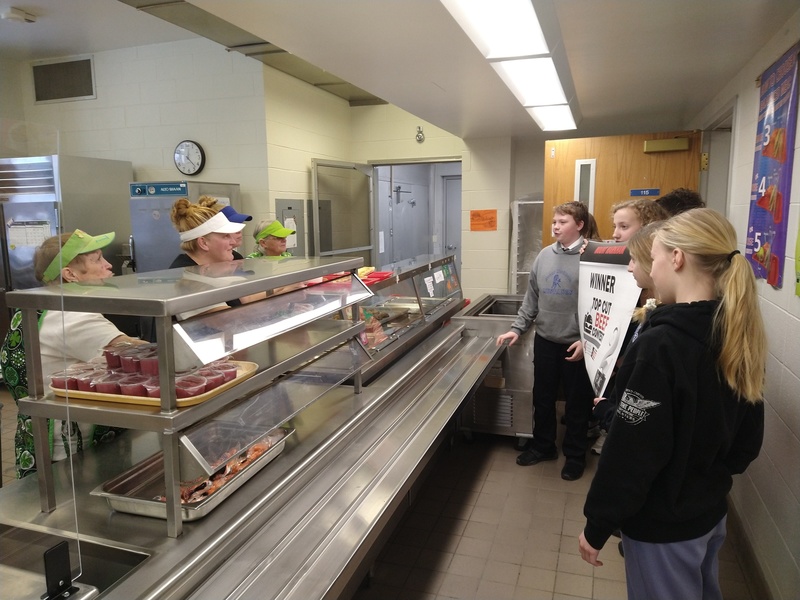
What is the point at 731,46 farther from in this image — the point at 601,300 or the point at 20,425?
the point at 20,425

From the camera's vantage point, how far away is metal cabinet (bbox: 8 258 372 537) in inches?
50.8

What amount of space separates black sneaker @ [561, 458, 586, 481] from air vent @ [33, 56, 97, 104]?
5349 mm

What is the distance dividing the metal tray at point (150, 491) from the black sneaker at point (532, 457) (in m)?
2.30

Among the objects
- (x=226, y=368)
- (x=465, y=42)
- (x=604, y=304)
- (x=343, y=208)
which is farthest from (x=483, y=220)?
(x=226, y=368)

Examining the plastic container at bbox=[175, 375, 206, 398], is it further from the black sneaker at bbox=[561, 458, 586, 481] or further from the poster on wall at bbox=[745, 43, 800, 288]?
the black sneaker at bbox=[561, 458, 586, 481]

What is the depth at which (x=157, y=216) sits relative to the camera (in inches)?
182

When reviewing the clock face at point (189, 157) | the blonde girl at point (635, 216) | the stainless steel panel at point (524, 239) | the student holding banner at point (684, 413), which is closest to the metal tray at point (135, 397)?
the student holding banner at point (684, 413)

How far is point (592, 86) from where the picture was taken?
3.71 meters

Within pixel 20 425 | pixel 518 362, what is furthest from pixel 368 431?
pixel 518 362

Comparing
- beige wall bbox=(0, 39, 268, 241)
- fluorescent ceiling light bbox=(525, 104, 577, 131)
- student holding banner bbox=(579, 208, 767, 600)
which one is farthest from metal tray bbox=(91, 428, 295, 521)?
beige wall bbox=(0, 39, 268, 241)

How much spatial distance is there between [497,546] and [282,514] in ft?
5.07

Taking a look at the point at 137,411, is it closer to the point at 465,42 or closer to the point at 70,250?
the point at 70,250

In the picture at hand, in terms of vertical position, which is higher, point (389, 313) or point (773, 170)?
point (773, 170)

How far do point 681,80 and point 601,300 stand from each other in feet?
6.92
